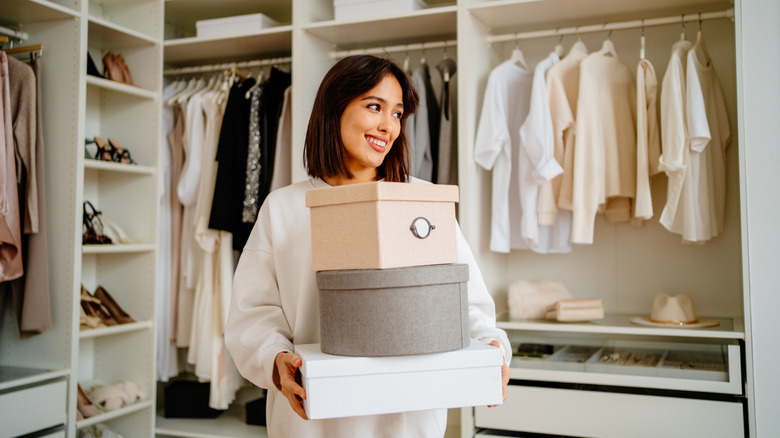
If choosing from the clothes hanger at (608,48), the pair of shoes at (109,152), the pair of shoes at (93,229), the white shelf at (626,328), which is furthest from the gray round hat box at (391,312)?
the pair of shoes at (109,152)

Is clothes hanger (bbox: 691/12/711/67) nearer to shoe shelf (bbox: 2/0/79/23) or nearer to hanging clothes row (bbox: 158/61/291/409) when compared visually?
hanging clothes row (bbox: 158/61/291/409)

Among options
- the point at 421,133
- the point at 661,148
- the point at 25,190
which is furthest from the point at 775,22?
the point at 25,190

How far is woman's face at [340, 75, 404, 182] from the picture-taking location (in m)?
1.33

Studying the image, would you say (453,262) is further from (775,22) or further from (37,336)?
(37,336)

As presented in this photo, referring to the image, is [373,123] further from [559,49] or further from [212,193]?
[212,193]

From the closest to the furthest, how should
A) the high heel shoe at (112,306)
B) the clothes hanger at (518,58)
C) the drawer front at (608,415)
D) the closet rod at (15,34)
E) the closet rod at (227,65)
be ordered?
the drawer front at (608,415) → the closet rod at (15,34) → the clothes hanger at (518,58) → the high heel shoe at (112,306) → the closet rod at (227,65)

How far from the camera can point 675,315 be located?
2.34 m

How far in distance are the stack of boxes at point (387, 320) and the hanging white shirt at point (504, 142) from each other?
1376 millimetres

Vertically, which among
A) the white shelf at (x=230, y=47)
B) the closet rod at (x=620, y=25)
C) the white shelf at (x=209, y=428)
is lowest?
the white shelf at (x=209, y=428)

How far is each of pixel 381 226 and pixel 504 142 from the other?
1.54 m

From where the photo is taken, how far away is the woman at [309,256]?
4.24 ft

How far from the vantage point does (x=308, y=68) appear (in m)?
2.74

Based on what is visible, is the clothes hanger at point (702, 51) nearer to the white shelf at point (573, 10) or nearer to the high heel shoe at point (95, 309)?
the white shelf at point (573, 10)

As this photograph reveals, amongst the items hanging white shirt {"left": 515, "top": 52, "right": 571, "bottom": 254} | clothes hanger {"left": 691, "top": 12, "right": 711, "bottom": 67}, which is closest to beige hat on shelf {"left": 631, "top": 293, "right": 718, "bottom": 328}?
hanging white shirt {"left": 515, "top": 52, "right": 571, "bottom": 254}
